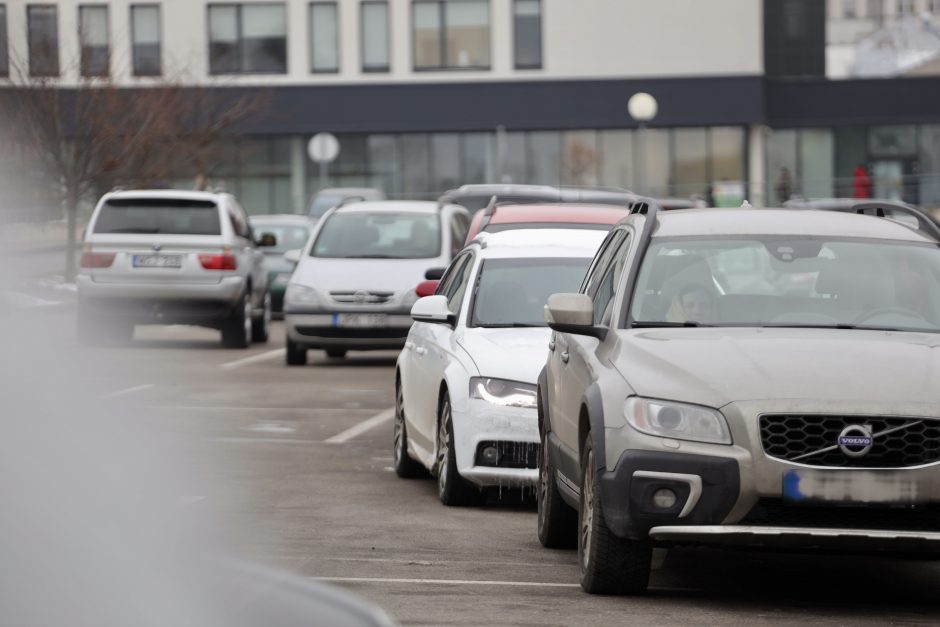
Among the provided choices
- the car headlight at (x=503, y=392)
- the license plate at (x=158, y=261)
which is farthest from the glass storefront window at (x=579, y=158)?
the car headlight at (x=503, y=392)

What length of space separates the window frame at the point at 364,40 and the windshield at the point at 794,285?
180 feet

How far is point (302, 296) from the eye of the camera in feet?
71.7

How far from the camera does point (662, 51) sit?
61875 mm

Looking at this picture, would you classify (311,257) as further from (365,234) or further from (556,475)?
(556,475)

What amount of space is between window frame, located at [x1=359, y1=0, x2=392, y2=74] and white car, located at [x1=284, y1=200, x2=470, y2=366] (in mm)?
40420

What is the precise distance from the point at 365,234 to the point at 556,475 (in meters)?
14.1

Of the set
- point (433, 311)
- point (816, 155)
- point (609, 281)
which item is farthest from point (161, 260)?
point (816, 155)

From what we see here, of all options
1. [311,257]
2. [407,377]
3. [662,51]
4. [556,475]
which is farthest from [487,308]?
[662,51]

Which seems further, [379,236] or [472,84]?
[472,84]

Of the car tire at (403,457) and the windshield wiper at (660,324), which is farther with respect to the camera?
the car tire at (403,457)

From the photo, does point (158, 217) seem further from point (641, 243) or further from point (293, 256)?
point (641, 243)

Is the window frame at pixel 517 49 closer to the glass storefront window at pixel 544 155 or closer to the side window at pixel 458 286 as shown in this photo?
the glass storefront window at pixel 544 155

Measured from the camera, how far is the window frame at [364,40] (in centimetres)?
6294

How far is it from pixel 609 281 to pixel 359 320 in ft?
43.4
